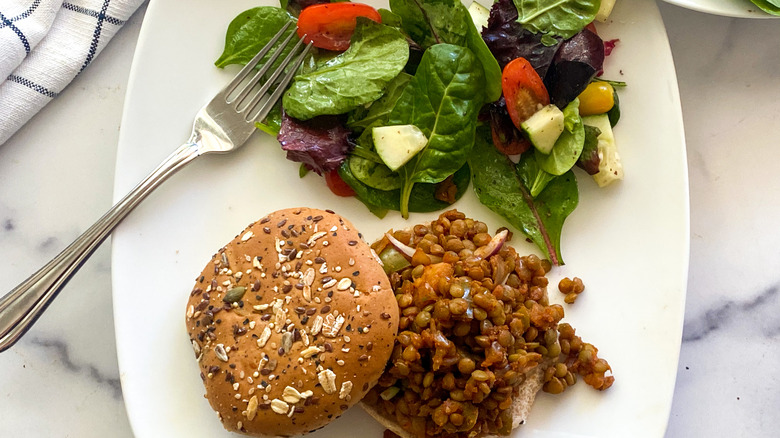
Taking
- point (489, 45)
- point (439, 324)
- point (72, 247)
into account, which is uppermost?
point (489, 45)

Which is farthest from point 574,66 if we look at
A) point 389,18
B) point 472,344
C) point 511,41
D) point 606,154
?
point 472,344

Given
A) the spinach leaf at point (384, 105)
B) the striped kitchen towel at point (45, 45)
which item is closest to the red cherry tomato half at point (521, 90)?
the spinach leaf at point (384, 105)

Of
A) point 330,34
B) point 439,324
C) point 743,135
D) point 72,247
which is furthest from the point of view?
point 743,135

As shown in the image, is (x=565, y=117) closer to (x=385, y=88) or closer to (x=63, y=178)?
(x=385, y=88)

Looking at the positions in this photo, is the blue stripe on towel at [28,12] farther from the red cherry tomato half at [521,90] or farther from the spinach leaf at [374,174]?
the red cherry tomato half at [521,90]

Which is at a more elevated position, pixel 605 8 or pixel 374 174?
pixel 605 8

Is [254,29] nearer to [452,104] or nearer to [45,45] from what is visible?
[452,104]

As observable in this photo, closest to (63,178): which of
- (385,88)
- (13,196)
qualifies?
(13,196)

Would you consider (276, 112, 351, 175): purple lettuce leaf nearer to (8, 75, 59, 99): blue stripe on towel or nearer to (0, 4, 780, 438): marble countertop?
(0, 4, 780, 438): marble countertop
